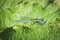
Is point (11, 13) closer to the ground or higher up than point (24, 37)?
higher up

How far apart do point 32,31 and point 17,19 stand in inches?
7.8

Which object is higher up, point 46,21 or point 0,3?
point 0,3

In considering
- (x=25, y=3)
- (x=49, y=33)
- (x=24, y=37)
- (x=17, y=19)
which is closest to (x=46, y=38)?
(x=49, y=33)

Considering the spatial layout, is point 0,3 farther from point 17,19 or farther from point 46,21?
point 46,21

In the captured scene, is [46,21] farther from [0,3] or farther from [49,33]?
[0,3]

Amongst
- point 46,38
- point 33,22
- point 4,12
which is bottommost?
point 46,38

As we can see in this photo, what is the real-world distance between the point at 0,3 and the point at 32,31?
1.56ft

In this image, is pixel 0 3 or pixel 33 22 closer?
pixel 33 22

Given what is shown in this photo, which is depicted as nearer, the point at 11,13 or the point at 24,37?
the point at 24,37

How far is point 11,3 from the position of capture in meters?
1.33

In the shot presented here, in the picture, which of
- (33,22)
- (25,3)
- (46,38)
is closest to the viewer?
(46,38)

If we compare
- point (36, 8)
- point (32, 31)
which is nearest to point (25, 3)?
point (36, 8)

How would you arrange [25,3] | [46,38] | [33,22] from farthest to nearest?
[25,3] → [33,22] → [46,38]

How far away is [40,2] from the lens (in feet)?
4.36
